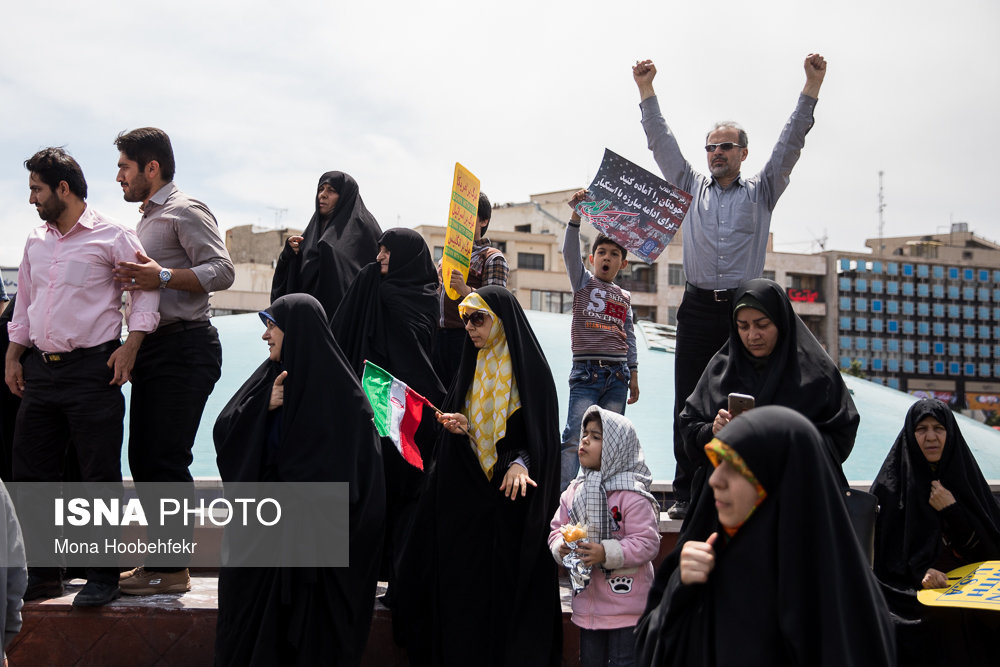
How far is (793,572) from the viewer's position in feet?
7.24

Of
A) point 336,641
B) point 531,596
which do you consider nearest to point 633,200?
point 531,596

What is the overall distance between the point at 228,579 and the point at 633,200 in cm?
279

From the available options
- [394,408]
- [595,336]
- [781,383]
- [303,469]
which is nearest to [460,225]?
[595,336]

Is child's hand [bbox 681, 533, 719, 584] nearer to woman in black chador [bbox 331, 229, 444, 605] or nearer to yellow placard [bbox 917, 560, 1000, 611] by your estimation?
yellow placard [bbox 917, 560, 1000, 611]

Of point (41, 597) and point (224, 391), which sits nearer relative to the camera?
point (41, 597)

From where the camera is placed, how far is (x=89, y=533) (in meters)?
4.49

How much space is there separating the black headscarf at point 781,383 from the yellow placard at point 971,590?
940 mm

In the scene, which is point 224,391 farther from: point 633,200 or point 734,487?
point 734,487

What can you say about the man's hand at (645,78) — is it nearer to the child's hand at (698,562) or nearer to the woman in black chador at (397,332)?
the woman in black chador at (397,332)

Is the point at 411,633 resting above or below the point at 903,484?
below

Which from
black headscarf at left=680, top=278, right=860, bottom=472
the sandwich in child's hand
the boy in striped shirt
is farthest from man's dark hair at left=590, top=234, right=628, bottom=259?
the sandwich in child's hand

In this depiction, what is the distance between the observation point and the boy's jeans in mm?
5109

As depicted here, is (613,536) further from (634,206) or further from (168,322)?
(168,322)

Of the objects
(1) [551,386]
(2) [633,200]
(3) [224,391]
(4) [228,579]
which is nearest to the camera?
(4) [228,579]
